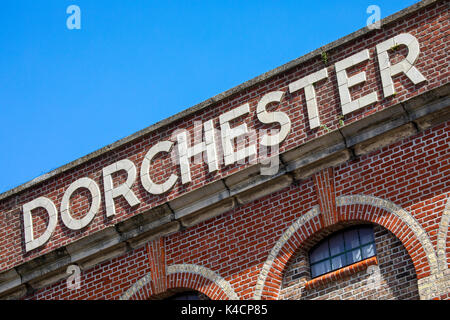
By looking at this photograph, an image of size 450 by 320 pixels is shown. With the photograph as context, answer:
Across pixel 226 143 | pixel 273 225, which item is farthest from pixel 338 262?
pixel 226 143

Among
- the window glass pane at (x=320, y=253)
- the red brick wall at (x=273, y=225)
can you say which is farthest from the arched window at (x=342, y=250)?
the red brick wall at (x=273, y=225)

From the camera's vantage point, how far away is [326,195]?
23.6 m

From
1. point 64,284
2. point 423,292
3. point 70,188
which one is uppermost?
point 70,188

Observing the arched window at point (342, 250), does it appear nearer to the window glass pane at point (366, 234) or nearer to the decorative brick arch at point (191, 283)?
the window glass pane at point (366, 234)

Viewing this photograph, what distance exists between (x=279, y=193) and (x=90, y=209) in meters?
4.04

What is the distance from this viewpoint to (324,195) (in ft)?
77.5

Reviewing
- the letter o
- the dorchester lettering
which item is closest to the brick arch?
the dorchester lettering

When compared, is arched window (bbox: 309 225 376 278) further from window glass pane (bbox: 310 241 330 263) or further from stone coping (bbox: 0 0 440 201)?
stone coping (bbox: 0 0 440 201)

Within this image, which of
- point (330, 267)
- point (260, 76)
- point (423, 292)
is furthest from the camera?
point (260, 76)

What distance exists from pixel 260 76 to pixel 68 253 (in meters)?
4.88

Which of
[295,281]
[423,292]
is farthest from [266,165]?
Answer: [423,292]

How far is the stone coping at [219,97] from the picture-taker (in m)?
24.2

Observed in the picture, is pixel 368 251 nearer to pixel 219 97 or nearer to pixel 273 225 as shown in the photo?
pixel 273 225

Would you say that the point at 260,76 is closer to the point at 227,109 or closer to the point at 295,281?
the point at 227,109
